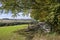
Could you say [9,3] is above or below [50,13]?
above

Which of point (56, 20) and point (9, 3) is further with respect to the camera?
point (56, 20)

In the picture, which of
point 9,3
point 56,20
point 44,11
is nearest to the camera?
point 9,3

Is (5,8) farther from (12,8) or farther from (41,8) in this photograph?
(41,8)

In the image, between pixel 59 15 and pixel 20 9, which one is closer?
pixel 20 9

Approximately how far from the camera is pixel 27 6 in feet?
31.2

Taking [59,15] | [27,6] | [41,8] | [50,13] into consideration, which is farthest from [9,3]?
[59,15]

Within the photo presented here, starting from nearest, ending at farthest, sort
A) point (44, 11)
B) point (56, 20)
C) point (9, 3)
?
point (9, 3)
point (44, 11)
point (56, 20)

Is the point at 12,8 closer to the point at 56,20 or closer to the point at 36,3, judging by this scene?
the point at 36,3

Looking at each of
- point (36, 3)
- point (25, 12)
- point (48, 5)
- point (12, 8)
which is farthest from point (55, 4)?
point (12, 8)

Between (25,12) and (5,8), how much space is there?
3.38 feet

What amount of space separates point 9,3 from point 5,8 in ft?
1.28

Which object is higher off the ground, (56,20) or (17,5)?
(17,5)

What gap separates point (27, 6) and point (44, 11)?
0.96 meters

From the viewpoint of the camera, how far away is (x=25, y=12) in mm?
9711
